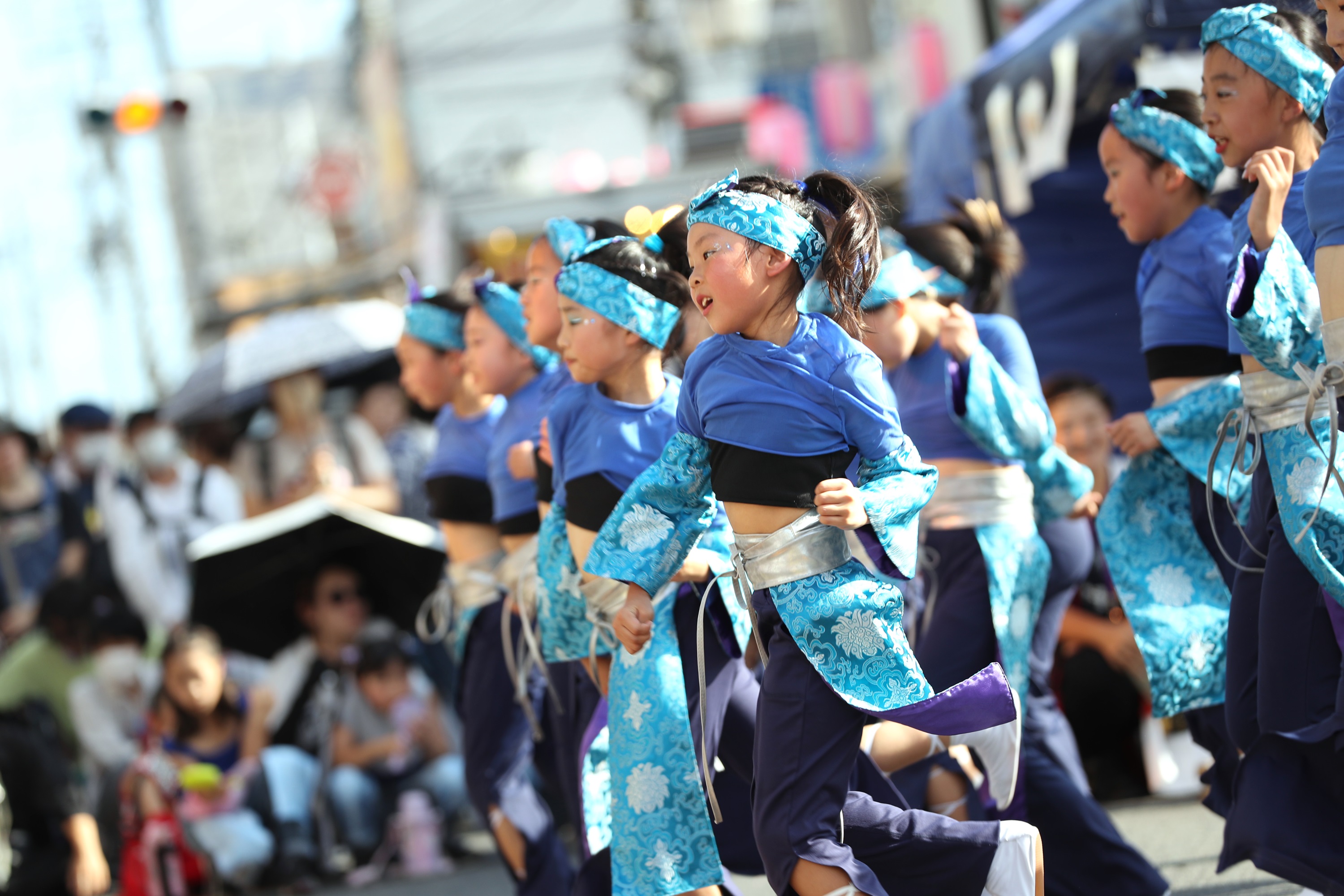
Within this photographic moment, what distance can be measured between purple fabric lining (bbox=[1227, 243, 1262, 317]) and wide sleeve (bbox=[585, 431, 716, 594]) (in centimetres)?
110

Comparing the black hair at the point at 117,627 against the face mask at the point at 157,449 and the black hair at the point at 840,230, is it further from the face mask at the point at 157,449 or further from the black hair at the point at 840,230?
the black hair at the point at 840,230

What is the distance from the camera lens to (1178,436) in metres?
3.66

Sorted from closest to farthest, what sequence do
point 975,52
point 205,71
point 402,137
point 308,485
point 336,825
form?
point 336,825 → point 308,485 → point 975,52 → point 402,137 → point 205,71

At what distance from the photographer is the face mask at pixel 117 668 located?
275 inches

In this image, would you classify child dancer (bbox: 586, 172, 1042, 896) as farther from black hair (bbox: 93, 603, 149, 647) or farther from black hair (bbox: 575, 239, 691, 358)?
black hair (bbox: 93, 603, 149, 647)

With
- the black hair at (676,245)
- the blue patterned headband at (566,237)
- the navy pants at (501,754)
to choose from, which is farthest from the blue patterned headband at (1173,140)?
the navy pants at (501,754)

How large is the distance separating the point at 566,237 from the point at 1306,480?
73.7 inches

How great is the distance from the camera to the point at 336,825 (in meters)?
6.54

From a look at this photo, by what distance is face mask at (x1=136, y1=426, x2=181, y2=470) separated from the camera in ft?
26.7

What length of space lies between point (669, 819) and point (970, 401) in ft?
4.40

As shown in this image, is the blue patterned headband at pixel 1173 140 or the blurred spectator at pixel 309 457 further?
the blurred spectator at pixel 309 457

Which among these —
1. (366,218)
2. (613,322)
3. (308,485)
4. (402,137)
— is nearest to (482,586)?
(613,322)

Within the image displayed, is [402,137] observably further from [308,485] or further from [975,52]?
[308,485]

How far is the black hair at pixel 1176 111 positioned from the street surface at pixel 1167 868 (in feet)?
5.89
